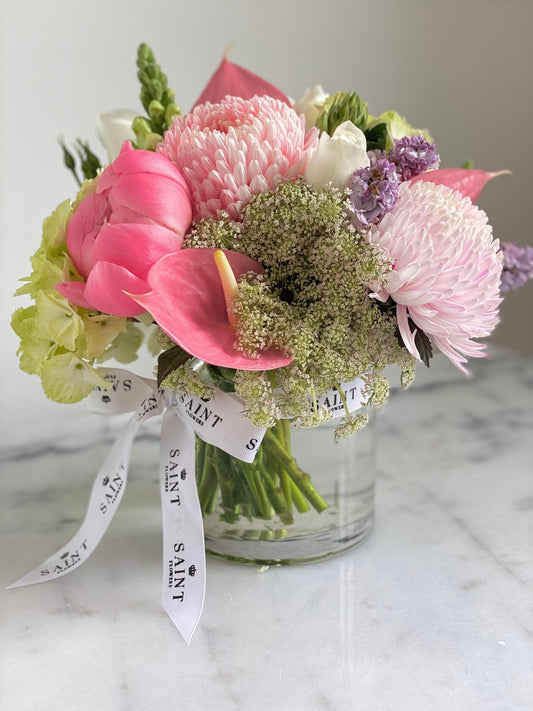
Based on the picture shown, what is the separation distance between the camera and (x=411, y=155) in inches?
24.8

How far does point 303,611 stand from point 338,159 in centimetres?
33

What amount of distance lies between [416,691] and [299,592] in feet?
0.46

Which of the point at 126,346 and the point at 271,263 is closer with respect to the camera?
the point at 271,263

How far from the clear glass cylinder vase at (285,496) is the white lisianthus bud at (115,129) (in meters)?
0.27

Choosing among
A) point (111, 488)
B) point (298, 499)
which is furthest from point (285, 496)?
point (111, 488)

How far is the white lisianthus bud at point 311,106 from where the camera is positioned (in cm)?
70

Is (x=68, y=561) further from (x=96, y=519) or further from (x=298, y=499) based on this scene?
(x=298, y=499)

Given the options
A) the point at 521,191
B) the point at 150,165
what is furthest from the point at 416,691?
the point at 521,191

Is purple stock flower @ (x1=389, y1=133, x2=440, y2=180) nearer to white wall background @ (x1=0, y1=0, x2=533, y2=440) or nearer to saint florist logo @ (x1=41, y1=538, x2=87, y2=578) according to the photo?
saint florist logo @ (x1=41, y1=538, x2=87, y2=578)

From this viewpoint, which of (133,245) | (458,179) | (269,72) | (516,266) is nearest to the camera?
(133,245)

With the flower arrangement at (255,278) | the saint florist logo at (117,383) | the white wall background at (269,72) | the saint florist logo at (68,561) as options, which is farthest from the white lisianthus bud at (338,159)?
the white wall background at (269,72)

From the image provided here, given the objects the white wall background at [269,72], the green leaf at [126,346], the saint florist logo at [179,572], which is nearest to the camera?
the saint florist logo at [179,572]

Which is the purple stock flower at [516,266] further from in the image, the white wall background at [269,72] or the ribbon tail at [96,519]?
the white wall background at [269,72]

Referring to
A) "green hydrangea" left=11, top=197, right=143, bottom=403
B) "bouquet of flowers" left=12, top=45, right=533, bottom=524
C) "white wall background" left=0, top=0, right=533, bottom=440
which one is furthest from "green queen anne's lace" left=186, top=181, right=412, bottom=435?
"white wall background" left=0, top=0, right=533, bottom=440
